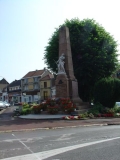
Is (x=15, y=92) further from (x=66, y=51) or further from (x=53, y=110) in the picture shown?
(x=53, y=110)

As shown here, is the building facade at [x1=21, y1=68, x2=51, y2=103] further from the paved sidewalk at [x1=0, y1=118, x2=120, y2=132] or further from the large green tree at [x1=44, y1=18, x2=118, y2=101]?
the paved sidewalk at [x1=0, y1=118, x2=120, y2=132]

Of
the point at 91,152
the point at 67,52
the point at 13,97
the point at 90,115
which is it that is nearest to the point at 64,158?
the point at 91,152

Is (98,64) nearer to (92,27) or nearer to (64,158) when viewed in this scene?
(92,27)

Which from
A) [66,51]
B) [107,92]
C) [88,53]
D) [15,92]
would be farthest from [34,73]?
[107,92]

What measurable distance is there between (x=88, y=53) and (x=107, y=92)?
22.2ft

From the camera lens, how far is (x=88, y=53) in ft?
86.5

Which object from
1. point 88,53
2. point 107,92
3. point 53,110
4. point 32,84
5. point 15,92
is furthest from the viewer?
point 15,92

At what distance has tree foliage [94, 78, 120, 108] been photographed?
70.1 ft

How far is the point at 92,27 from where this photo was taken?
93.1ft

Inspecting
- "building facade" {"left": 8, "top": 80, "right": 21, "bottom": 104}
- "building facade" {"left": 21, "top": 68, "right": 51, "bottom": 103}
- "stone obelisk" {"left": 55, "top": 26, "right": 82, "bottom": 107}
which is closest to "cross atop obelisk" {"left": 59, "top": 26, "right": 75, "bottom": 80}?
"stone obelisk" {"left": 55, "top": 26, "right": 82, "bottom": 107}

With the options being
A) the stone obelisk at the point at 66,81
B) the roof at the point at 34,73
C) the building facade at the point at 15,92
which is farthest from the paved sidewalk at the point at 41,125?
the building facade at the point at 15,92

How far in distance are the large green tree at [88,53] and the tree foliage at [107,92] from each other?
15.2 ft

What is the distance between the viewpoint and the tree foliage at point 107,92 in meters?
21.4

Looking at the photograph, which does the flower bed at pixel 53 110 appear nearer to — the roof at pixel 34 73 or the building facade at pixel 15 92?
the roof at pixel 34 73
